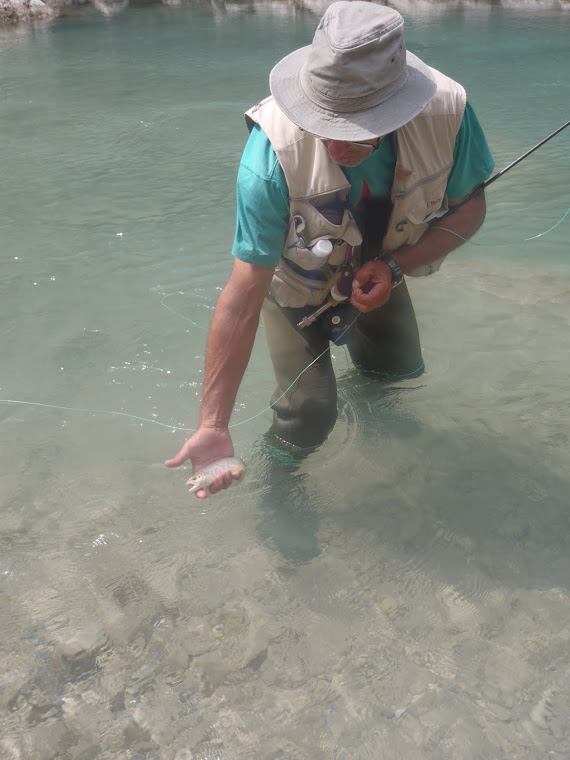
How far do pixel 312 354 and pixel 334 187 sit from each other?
763mm

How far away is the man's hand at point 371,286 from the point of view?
2.79 m

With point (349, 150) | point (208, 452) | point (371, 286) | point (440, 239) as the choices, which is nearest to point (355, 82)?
point (349, 150)

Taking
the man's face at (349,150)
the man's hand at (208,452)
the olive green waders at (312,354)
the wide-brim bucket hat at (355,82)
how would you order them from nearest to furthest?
the wide-brim bucket hat at (355,82)
the man's face at (349,150)
the man's hand at (208,452)
the olive green waders at (312,354)

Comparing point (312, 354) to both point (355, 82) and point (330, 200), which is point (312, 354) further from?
point (355, 82)

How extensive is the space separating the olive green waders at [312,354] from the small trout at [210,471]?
661 millimetres

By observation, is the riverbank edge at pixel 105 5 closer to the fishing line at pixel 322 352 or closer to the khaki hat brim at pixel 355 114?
the fishing line at pixel 322 352

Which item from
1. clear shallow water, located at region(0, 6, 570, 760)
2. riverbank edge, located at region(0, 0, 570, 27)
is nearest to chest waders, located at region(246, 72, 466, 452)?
clear shallow water, located at region(0, 6, 570, 760)

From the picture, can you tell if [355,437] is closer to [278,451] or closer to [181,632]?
[278,451]

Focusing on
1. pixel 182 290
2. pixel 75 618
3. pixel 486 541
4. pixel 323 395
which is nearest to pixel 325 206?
pixel 323 395

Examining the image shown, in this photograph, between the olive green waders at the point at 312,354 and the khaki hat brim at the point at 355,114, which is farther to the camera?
the olive green waders at the point at 312,354

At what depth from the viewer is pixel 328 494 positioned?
350 centimetres

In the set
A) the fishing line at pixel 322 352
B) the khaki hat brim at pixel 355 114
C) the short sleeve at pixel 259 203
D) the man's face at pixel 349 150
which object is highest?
the khaki hat brim at pixel 355 114

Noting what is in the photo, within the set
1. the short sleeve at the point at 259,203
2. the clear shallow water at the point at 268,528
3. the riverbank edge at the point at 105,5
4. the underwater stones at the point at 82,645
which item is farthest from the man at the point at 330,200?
the riverbank edge at the point at 105,5

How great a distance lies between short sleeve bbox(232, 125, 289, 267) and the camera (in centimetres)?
248
